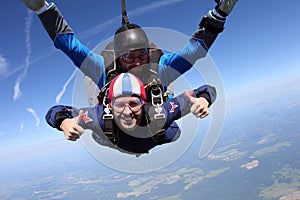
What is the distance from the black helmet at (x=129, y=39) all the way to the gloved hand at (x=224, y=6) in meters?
0.65

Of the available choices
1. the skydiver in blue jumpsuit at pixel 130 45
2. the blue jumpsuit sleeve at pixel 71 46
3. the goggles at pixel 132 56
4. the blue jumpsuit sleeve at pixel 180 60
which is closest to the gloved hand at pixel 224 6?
the skydiver in blue jumpsuit at pixel 130 45

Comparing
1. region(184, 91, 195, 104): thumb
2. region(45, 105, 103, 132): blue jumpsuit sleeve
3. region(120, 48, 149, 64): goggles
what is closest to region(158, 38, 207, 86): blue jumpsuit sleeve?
region(120, 48, 149, 64): goggles

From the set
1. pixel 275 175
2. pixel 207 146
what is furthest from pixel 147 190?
pixel 207 146

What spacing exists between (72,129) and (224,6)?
1437mm

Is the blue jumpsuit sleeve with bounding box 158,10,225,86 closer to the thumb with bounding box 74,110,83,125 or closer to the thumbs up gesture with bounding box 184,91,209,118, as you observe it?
the thumbs up gesture with bounding box 184,91,209,118

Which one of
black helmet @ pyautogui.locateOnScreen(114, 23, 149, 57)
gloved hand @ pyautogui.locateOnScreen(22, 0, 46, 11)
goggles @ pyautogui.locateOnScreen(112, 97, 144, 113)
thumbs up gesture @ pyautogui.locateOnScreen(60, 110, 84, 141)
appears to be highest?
gloved hand @ pyautogui.locateOnScreen(22, 0, 46, 11)

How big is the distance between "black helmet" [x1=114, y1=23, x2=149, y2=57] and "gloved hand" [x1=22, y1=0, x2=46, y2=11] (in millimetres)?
633

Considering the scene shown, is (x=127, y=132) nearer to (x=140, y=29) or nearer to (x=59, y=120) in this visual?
(x=59, y=120)

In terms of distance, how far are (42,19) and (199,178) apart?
7392 cm

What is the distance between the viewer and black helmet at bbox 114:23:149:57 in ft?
6.95

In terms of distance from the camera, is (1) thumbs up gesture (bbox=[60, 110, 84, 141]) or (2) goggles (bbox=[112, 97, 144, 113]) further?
Answer: (2) goggles (bbox=[112, 97, 144, 113])

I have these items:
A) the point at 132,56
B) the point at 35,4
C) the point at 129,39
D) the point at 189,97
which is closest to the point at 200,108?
the point at 189,97

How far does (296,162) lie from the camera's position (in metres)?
58.5

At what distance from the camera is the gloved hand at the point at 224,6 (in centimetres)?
186
